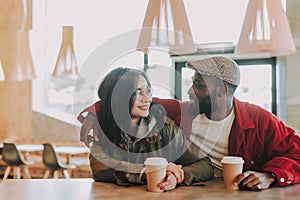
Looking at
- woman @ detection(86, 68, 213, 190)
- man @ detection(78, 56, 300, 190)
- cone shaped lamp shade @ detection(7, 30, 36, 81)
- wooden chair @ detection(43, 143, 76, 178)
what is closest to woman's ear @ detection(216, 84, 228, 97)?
man @ detection(78, 56, 300, 190)

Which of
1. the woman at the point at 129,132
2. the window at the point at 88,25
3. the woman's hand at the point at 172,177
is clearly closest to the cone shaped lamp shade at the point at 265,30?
the woman at the point at 129,132

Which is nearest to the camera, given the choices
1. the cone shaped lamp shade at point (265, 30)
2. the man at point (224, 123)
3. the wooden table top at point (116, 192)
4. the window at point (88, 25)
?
the wooden table top at point (116, 192)

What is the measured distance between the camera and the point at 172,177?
1345 millimetres

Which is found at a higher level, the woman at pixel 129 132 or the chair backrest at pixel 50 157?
the woman at pixel 129 132

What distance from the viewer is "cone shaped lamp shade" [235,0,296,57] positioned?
5.63ft

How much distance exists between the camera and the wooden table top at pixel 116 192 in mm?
1255

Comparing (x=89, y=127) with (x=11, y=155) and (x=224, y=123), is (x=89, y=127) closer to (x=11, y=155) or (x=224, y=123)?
(x=224, y=123)

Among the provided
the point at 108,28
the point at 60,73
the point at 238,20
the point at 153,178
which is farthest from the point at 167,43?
the point at 108,28

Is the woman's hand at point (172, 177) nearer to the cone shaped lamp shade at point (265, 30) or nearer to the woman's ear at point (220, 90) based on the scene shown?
the woman's ear at point (220, 90)

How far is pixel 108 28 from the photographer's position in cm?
598

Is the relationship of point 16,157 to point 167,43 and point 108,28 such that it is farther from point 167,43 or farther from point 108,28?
point 167,43

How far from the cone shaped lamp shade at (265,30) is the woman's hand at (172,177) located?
726mm

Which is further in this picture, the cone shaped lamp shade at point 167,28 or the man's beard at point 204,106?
the cone shaped lamp shade at point 167,28

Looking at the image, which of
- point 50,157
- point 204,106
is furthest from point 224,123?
point 50,157
